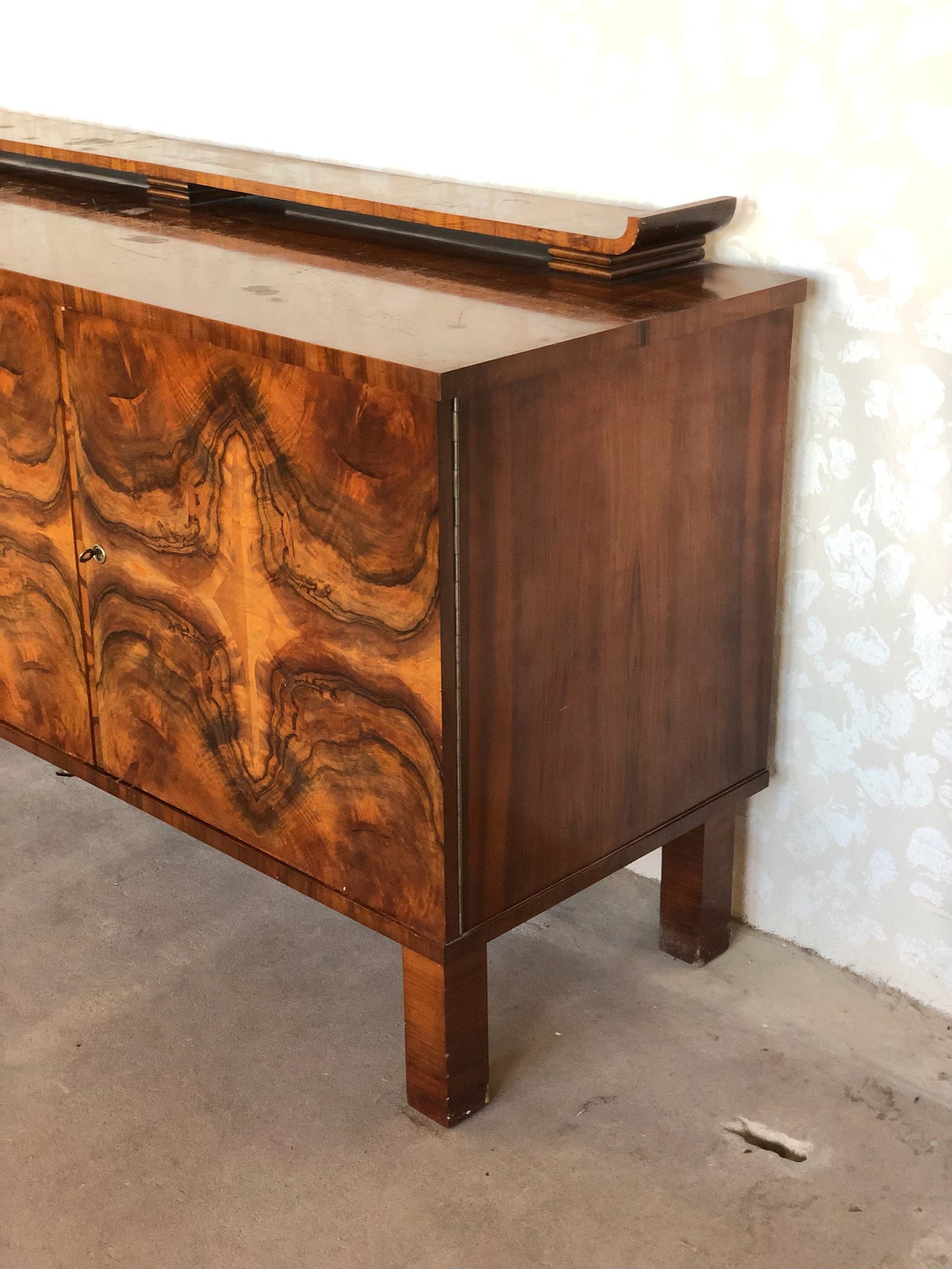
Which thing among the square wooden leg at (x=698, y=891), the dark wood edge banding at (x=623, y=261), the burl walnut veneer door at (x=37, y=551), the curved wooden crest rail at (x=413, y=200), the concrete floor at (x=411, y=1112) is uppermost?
the curved wooden crest rail at (x=413, y=200)

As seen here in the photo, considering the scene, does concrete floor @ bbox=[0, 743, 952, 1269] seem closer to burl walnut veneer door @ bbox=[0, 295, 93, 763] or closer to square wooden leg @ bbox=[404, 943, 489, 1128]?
square wooden leg @ bbox=[404, 943, 489, 1128]

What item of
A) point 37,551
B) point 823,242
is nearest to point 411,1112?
point 37,551

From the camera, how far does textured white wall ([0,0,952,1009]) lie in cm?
165

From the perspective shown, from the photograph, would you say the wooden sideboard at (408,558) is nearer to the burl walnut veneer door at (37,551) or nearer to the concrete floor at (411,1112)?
the burl walnut veneer door at (37,551)

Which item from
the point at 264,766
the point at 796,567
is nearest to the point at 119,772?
the point at 264,766

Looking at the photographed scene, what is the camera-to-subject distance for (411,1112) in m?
1.69

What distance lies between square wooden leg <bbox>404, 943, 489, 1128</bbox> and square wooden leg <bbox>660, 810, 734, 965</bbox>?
36 centimetres

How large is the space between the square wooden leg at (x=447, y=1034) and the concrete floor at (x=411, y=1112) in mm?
34

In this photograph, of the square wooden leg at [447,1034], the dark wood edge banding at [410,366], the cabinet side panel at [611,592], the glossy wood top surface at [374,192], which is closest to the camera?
the dark wood edge banding at [410,366]

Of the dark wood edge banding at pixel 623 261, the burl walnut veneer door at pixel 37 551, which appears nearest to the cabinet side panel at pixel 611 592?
the dark wood edge banding at pixel 623 261

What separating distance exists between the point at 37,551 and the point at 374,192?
610mm

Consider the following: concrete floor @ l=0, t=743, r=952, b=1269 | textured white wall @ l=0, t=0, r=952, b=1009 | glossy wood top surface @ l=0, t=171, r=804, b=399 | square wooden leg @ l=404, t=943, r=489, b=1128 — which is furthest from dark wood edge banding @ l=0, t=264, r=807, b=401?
concrete floor @ l=0, t=743, r=952, b=1269

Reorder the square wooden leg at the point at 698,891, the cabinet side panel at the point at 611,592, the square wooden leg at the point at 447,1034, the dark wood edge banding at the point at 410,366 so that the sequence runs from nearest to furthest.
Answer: the dark wood edge banding at the point at 410,366 → the cabinet side panel at the point at 611,592 → the square wooden leg at the point at 447,1034 → the square wooden leg at the point at 698,891

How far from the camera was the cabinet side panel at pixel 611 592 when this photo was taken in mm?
1444
